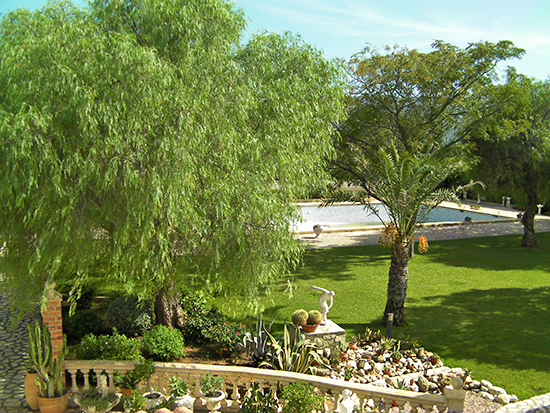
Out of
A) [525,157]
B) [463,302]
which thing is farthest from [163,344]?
[525,157]

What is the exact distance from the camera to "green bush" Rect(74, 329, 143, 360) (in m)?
8.99

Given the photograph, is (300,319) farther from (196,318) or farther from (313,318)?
(196,318)

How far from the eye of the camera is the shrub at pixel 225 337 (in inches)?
414

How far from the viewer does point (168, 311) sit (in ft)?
37.7

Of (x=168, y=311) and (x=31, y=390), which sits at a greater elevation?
(x=168, y=311)

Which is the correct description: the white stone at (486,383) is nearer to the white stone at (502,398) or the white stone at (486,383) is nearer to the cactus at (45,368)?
the white stone at (502,398)

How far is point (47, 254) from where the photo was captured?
23.9 feet

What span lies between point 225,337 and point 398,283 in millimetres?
5266

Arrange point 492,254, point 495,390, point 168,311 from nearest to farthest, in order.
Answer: point 495,390
point 168,311
point 492,254

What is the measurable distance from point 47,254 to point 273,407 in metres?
4.70

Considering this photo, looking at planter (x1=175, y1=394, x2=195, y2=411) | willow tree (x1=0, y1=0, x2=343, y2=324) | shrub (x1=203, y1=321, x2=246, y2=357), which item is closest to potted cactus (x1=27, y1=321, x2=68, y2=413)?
willow tree (x1=0, y1=0, x2=343, y2=324)

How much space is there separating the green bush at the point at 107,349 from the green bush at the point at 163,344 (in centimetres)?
35

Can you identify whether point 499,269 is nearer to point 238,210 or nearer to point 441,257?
point 441,257

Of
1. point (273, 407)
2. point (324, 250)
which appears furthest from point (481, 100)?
point (273, 407)
